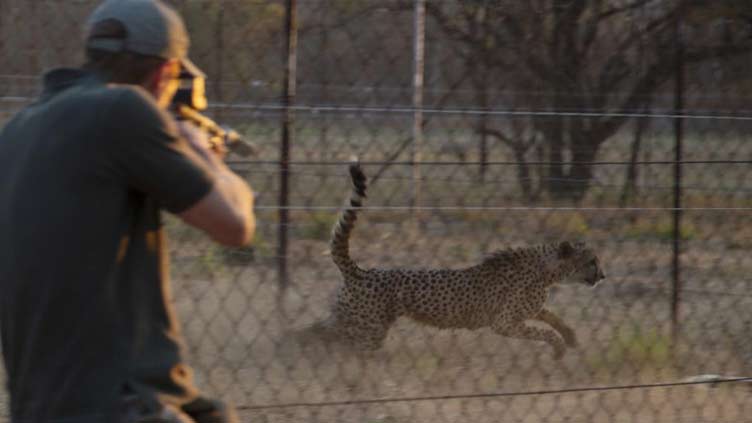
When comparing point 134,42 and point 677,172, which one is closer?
point 134,42

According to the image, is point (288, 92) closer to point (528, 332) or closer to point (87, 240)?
point (528, 332)

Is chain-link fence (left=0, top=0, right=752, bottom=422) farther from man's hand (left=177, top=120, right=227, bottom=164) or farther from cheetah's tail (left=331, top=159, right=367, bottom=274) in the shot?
man's hand (left=177, top=120, right=227, bottom=164)

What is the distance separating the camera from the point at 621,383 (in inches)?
186

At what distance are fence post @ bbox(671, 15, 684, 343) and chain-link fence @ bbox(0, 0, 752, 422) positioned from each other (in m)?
0.01

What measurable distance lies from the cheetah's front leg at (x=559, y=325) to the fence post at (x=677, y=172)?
60 centimetres

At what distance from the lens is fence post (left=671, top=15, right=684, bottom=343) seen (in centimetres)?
488

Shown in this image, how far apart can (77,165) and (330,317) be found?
3.67m

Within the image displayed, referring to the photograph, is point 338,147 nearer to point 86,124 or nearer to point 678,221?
point 678,221

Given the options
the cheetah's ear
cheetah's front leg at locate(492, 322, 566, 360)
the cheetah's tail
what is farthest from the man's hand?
the cheetah's ear

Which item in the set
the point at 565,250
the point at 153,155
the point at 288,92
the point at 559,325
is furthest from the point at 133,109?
the point at 565,250

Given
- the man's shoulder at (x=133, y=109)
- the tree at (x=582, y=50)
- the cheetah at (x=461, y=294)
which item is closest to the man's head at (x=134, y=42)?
the man's shoulder at (x=133, y=109)

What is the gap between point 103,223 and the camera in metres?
2.11

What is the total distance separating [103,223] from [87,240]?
0.04 m

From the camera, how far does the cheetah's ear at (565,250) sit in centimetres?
618
